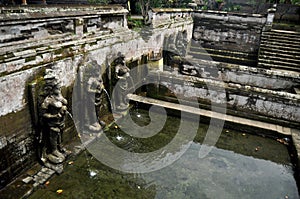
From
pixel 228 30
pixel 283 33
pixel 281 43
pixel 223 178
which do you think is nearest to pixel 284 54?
pixel 281 43

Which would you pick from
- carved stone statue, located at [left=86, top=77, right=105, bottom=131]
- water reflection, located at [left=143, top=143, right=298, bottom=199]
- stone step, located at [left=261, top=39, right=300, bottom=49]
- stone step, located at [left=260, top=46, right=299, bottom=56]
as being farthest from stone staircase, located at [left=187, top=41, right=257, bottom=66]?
water reflection, located at [left=143, top=143, right=298, bottom=199]

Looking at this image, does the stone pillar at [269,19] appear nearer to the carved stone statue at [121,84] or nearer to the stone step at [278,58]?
the stone step at [278,58]

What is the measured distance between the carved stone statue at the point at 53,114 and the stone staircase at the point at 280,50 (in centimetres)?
1136

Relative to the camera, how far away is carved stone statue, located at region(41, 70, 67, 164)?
17.9ft

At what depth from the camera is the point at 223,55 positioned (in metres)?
16.0

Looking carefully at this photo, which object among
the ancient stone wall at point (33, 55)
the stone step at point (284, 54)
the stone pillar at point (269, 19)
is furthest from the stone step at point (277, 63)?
the ancient stone wall at point (33, 55)

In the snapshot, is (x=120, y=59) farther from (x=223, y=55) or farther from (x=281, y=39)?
(x=281, y=39)

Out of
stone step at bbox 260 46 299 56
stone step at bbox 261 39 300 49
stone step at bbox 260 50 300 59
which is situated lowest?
stone step at bbox 260 50 300 59

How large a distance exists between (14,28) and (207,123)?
19.7 ft

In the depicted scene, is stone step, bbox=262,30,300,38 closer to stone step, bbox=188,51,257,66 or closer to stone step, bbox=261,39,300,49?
stone step, bbox=261,39,300,49

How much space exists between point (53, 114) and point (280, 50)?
13251 mm

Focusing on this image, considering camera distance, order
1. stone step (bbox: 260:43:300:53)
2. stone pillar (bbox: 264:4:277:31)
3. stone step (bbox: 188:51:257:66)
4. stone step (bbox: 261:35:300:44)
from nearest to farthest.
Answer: stone step (bbox: 260:43:300:53) < stone step (bbox: 261:35:300:44) < stone step (bbox: 188:51:257:66) < stone pillar (bbox: 264:4:277:31)

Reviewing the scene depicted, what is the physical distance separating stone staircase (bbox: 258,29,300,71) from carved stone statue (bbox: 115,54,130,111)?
8.50 metres

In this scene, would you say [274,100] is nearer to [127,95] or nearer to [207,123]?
[207,123]
